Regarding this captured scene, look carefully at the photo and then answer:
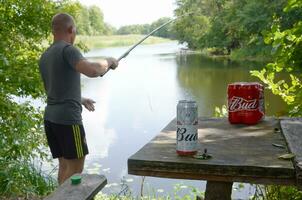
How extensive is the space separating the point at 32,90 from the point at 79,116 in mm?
2157

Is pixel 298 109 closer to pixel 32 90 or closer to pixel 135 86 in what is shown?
pixel 32 90

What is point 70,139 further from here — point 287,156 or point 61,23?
point 287,156

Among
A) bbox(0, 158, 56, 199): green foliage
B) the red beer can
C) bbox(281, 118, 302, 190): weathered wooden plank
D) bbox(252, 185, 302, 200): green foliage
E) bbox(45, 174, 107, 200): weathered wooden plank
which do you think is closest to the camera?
bbox(45, 174, 107, 200): weathered wooden plank

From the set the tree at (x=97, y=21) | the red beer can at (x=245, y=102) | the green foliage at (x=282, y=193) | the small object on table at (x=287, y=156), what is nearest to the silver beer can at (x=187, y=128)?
the small object on table at (x=287, y=156)

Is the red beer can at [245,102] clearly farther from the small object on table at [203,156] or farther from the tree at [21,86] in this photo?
the tree at [21,86]

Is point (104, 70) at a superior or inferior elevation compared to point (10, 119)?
superior

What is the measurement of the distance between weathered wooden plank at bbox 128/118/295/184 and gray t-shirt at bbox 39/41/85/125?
95 centimetres

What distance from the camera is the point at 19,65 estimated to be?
459 centimetres

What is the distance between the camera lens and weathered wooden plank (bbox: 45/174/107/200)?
132cm

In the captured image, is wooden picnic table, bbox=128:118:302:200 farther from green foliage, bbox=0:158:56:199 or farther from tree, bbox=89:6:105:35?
tree, bbox=89:6:105:35

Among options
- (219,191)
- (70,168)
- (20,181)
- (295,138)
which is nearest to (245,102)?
(295,138)

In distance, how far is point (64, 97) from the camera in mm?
2678

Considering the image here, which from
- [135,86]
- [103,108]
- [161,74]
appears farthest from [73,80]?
[161,74]

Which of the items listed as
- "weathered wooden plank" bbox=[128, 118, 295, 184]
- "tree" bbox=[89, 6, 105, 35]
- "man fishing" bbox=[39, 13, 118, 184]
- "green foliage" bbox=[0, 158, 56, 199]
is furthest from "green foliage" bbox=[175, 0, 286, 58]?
"weathered wooden plank" bbox=[128, 118, 295, 184]
